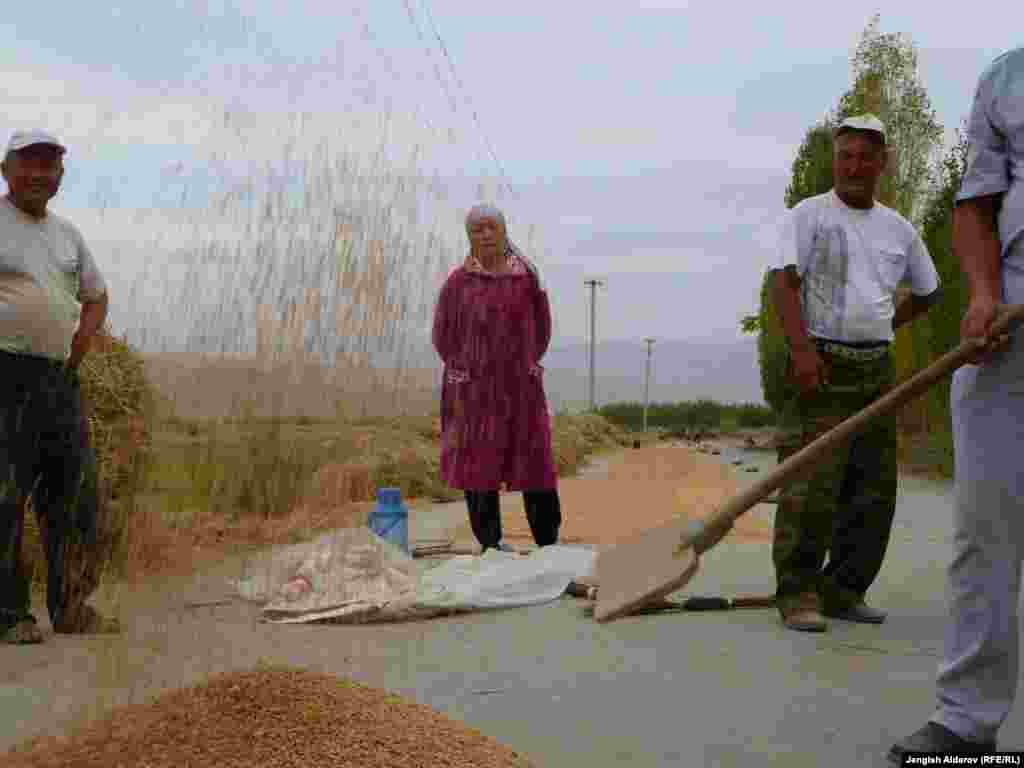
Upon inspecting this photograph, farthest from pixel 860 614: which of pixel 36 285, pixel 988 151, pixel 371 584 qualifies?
pixel 36 285

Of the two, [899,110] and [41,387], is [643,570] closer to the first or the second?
[41,387]

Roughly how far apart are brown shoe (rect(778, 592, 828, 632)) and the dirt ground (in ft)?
1.39

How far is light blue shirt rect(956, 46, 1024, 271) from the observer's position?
91.3 inches

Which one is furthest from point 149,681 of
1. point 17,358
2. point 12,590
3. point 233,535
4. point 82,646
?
point 17,358

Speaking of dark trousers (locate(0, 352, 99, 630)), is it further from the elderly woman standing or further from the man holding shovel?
the man holding shovel

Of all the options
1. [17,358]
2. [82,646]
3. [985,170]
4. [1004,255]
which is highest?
[985,170]

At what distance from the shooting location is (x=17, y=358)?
12.3ft

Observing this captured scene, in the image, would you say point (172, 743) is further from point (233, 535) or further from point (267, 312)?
point (267, 312)

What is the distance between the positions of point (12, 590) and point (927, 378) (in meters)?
3.05

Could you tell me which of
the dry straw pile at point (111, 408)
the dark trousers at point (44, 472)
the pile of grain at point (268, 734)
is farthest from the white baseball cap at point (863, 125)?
the dry straw pile at point (111, 408)

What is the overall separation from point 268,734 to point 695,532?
1.13 metres

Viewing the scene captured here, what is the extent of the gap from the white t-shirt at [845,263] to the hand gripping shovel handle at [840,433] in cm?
143

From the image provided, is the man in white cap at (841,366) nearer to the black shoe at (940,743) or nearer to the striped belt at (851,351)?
the striped belt at (851,351)

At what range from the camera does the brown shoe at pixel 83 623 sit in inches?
135
